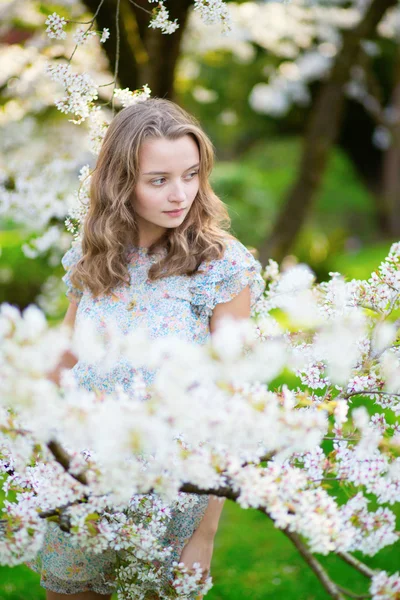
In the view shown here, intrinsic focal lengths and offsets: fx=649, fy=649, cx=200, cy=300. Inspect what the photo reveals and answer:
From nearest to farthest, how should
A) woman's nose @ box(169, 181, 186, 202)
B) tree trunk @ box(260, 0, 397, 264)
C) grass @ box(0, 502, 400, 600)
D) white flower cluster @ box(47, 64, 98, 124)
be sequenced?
woman's nose @ box(169, 181, 186, 202), white flower cluster @ box(47, 64, 98, 124), grass @ box(0, 502, 400, 600), tree trunk @ box(260, 0, 397, 264)

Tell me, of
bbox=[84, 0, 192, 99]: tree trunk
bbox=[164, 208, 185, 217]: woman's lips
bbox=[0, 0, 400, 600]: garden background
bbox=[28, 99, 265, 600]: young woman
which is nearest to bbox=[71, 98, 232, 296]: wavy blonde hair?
bbox=[28, 99, 265, 600]: young woman

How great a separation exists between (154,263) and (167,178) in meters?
0.27

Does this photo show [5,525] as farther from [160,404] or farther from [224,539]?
[224,539]

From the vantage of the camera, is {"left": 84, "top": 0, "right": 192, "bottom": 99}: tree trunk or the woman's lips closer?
the woman's lips

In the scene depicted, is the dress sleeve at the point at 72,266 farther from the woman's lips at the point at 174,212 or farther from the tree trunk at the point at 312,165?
the tree trunk at the point at 312,165

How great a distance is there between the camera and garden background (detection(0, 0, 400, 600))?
3.16 metres

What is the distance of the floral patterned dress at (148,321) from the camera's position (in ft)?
5.72

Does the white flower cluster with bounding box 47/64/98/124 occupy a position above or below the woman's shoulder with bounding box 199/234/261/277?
above

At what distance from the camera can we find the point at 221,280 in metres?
1.79

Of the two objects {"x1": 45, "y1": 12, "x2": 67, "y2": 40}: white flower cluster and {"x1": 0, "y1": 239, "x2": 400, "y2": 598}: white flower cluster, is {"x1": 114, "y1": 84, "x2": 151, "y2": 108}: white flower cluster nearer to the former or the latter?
{"x1": 45, "y1": 12, "x2": 67, "y2": 40}: white flower cluster

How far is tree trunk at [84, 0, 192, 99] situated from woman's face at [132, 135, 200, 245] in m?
1.70

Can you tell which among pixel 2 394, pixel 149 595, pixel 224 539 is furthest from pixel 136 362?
pixel 224 539

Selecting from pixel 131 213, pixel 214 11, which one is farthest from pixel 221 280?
pixel 214 11

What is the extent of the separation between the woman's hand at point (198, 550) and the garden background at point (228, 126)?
1238 mm
